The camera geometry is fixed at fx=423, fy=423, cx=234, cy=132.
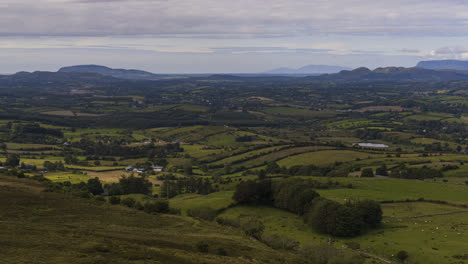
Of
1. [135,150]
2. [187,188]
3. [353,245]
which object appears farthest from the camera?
[135,150]

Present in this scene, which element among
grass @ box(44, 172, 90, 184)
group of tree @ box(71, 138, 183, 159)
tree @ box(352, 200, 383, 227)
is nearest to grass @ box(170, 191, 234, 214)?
tree @ box(352, 200, 383, 227)

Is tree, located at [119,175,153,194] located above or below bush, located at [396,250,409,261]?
below

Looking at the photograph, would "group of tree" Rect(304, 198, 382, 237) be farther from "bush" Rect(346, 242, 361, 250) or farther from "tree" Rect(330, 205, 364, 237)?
"bush" Rect(346, 242, 361, 250)

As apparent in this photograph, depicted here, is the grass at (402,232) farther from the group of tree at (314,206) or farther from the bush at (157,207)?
the bush at (157,207)

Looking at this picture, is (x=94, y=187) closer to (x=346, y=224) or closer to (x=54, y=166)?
(x=54, y=166)

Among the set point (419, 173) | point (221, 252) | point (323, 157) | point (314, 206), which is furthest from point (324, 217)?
point (323, 157)
